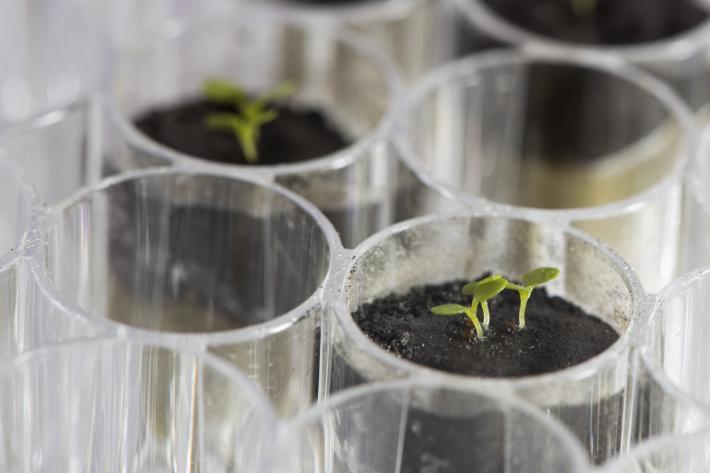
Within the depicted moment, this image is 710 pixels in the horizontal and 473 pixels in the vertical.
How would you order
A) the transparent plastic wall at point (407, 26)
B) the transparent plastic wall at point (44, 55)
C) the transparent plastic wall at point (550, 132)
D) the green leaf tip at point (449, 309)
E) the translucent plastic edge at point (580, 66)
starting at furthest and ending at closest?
the transparent plastic wall at point (44, 55) < the transparent plastic wall at point (407, 26) < the transparent plastic wall at point (550, 132) < the translucent plastic edge at point (580, 66) < the green leaf tip at point (449, 309)

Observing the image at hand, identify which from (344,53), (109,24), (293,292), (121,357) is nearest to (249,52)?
(344,53)

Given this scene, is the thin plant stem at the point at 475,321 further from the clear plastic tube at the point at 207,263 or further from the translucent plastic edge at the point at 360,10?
the translucent plastic edge at the point at 360,10

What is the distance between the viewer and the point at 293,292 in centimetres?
81

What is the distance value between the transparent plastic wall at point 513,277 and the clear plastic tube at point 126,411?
0.07m

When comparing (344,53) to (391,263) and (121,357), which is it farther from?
(121,357)

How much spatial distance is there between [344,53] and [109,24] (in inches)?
11.6

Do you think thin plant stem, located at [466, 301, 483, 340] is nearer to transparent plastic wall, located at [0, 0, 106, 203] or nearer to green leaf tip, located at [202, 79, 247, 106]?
green leaf tip, located at [202, 79, 247, 106]

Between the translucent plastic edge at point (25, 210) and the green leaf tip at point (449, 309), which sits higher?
the translucent plastic edge at point (25, 210)

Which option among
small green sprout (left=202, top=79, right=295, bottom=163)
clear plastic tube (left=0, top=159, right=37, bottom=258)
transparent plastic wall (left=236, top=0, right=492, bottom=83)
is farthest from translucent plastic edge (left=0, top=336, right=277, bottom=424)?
transparent plastic wall (left=236, top=0, right=492, bottom=83)

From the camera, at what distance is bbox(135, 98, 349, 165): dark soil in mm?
952

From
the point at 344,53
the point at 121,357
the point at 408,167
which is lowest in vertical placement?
the point at 121,357

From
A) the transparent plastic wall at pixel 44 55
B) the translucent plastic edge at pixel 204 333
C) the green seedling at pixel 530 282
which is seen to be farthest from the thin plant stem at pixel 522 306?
the transparent plastic wall at pixel 44 55

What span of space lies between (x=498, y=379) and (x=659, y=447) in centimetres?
9

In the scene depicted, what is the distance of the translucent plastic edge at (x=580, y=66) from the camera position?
80cm
